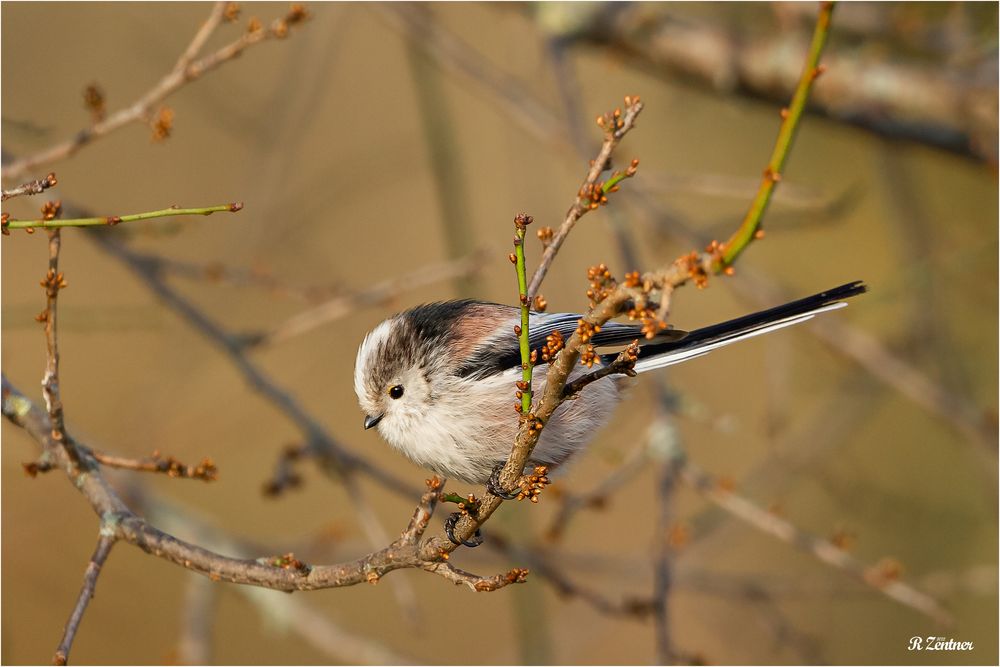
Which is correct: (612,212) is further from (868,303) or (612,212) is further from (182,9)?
(182,9)

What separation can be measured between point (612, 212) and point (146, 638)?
128 inches

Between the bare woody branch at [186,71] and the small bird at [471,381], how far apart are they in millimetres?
843

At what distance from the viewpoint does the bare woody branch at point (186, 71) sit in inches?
89.1

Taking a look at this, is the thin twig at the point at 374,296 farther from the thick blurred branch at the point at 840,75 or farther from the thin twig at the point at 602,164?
the thick blurred branch at the point at 840,75

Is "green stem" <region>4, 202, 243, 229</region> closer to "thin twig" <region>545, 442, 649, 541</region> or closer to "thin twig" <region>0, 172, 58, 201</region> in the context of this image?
"thin twig" <region>0, 172, 58, 201</region>

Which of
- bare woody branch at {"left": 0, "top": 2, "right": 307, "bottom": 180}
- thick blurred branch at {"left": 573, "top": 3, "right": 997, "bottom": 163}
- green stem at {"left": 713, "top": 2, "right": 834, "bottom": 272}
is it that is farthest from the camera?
thick blurred branch at {"left": 573, "top": 3, "right": 997, "bottom": 163}

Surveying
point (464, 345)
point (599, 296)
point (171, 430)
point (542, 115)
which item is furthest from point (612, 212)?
point (171, 430)

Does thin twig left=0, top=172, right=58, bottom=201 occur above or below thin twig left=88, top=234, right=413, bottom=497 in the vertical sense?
below

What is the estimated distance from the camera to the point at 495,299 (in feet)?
18.8

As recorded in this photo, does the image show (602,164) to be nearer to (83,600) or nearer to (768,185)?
(768,185)

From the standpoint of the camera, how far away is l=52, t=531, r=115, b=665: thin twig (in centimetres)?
173

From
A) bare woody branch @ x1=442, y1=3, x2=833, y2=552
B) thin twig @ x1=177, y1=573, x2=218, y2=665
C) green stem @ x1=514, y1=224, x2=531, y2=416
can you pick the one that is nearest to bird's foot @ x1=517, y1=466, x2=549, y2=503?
bare woody branch @ x1=442, y1=3, x2=833, y2=552

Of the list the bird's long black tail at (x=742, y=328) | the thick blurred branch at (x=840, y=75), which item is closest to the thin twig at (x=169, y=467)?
the bird's long black tail at (x=742, y=328)

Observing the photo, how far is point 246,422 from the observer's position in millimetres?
5207
